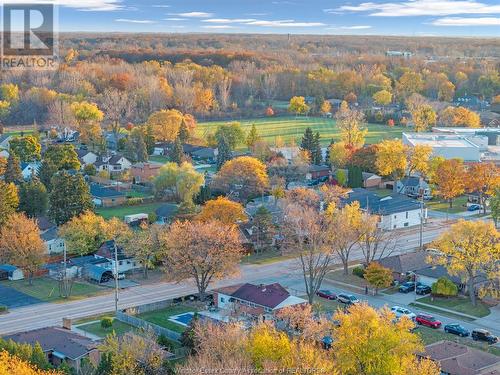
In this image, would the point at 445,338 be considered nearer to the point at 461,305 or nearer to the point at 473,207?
the point at 461,305

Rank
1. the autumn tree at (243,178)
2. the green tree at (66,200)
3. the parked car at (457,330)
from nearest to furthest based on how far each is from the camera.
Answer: the parked car at (457,330) < the green tree at (66,200) < the autumn tree at (243,178)

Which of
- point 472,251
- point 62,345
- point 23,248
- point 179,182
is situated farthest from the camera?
point 179,182

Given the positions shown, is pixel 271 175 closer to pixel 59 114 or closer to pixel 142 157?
pixel 142 157

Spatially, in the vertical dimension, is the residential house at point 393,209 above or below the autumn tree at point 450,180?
below

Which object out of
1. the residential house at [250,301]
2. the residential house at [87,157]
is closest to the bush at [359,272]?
the residential house at [250,301]

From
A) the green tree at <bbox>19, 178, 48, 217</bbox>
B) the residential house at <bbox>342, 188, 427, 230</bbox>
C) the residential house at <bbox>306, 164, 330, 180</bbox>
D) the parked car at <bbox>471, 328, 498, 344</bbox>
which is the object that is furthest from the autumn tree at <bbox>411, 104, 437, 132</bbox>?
the parked car at <bbox>471, 328, 498, 344</bbox>

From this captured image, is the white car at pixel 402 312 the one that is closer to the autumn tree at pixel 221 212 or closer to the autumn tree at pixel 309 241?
the autumn tree at pixel 309 241

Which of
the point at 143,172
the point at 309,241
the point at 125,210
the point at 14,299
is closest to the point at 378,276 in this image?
the point at 309,241

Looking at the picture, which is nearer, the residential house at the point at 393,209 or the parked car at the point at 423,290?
the parked car at the point at 423,290
